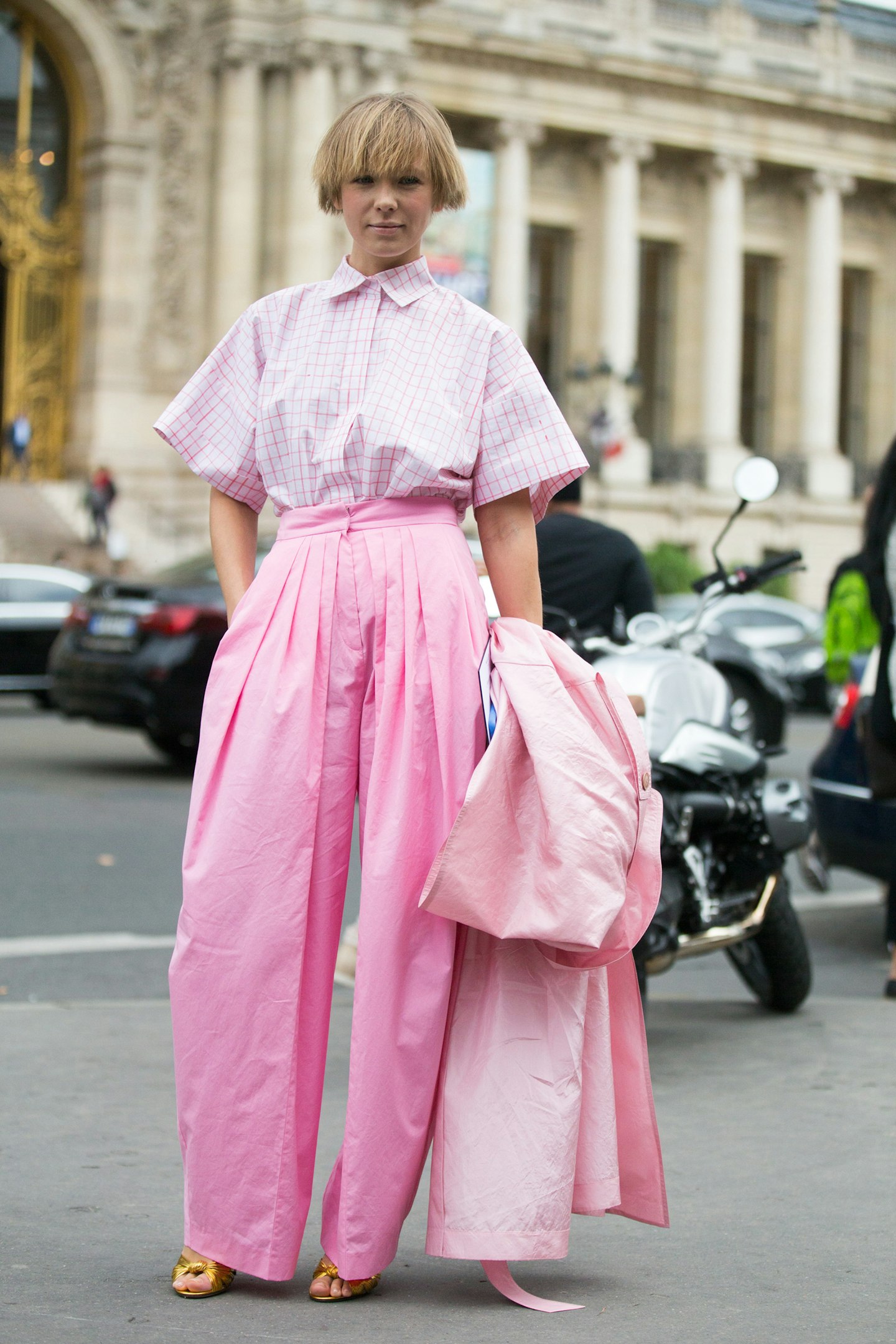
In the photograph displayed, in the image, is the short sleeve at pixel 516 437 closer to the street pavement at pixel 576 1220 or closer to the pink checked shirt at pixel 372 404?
the pink checked shirt at pixel 372 404

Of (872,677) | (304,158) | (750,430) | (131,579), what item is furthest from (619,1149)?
(750,430)

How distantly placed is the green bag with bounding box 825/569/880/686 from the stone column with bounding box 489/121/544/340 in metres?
33.9

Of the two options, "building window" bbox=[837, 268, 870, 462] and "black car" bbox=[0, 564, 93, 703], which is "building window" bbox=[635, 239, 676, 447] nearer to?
"building window" bbox=[837, 268, 870, 462]

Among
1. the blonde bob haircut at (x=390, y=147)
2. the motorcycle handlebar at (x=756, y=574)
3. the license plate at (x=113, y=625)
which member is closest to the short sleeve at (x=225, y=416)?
the blonde bob haircut at (x=390, y=147)

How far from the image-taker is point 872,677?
745 cm

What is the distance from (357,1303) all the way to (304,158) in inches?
1261

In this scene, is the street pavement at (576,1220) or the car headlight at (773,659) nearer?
the street pavement at (576,1220)

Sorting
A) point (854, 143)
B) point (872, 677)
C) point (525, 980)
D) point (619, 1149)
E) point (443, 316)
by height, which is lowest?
point (619, 1149)

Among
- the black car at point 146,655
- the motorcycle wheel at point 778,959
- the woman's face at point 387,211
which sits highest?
the woman's face at point 387,211

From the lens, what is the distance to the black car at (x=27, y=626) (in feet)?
62.7

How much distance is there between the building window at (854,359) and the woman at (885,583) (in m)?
45.8

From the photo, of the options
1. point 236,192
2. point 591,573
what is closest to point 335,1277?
point 591,573

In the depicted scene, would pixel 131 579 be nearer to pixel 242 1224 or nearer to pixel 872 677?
pixel 872 677

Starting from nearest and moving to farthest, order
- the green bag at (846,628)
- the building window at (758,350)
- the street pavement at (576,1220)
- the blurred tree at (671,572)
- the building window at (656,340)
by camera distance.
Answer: the street pavement at (576,1220) < the green bag at (846,628) < the blurred tree at (671,572) < the building window at (656,340) < the building window at (758,350)
